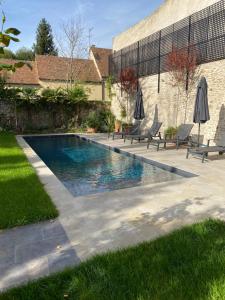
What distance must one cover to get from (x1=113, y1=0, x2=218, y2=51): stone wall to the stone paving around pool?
1146 cm

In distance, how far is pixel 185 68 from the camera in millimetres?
12383

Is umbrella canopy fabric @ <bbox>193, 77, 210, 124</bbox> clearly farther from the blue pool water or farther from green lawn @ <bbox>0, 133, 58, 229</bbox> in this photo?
green lawn @ <bbox>0, 133, 58, 229</bbox>

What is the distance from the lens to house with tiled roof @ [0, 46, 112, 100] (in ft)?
95.7

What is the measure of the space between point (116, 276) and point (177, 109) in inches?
468

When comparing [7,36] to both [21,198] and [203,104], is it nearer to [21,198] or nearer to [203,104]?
[21,198]

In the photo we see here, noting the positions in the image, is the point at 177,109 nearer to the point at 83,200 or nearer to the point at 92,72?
the point at 83,200

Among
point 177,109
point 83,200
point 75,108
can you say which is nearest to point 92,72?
point 75,108

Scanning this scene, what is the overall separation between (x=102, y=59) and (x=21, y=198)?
29.0 meters

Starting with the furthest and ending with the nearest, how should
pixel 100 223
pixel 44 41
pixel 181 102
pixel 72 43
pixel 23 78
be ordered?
pixel 44 41 < pixel 23 78 < pixel 72 43 < pixel 181 102 < pixel 100 223

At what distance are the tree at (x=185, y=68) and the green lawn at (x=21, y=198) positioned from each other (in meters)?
8.29

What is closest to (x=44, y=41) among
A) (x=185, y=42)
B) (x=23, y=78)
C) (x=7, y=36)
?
(x=23, y=78)

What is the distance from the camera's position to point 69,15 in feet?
91.9

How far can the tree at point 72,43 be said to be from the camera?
28406 millimetres

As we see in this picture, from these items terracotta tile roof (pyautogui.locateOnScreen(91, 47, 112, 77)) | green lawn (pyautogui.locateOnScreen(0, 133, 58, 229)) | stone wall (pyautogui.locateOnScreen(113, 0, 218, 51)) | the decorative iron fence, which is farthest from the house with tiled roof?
green lawn (pyautogui.locateOnScreen(0, 133, 58, 229))
